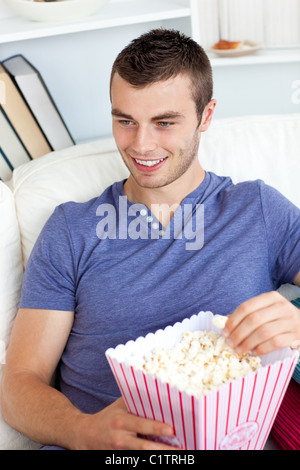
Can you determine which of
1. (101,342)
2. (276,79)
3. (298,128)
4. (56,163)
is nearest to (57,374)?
(101,342)

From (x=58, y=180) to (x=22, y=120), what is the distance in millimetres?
262

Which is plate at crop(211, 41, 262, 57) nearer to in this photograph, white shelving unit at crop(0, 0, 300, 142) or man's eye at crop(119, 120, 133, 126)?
white shelving unit at crop(0, 0, 300, 142)

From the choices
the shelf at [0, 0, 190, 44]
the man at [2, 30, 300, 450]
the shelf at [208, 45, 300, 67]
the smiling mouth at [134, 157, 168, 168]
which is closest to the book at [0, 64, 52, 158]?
the shelf at [0, 0, 190, 44]

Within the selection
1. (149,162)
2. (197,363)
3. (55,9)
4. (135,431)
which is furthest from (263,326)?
(55,9)

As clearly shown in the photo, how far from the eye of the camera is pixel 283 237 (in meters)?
1.43

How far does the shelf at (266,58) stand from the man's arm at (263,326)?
1028 mm

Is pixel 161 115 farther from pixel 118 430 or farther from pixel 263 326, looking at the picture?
pixel 118 430

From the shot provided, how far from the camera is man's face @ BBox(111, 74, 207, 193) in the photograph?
4.54 ft

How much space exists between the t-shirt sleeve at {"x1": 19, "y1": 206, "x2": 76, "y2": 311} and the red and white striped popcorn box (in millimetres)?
392

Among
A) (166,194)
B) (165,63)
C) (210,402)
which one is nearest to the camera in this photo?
(210,402)

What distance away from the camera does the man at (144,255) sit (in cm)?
136

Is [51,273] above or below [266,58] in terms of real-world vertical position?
below

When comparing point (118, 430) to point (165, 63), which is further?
point (165, 63)
